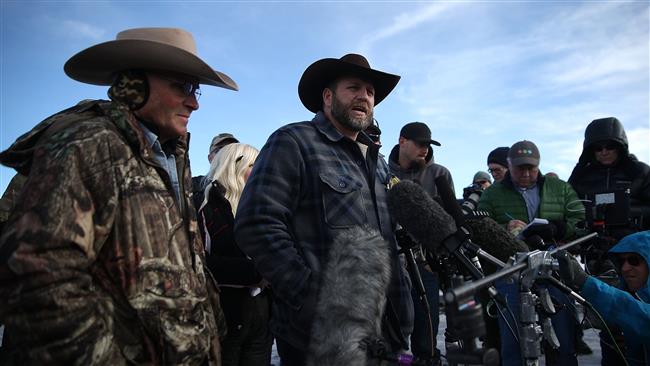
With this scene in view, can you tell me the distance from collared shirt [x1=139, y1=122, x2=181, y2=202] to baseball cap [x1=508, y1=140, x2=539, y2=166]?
4.08m

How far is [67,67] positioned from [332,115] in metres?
1.55

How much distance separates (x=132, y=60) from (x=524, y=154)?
4383 millimetres

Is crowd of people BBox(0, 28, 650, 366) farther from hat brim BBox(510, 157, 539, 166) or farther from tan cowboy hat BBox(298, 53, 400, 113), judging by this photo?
hat brim BBox(510, 157, 539, 166)

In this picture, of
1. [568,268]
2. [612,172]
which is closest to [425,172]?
[612,172]

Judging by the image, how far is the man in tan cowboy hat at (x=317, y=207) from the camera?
8.29ft

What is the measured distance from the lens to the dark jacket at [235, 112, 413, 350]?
8.36 feet

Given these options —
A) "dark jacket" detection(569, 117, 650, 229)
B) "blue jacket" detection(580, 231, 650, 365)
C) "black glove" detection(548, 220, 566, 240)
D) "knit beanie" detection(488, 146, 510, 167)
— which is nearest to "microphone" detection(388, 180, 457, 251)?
"blue jacket" detection(580, 231, 650, 365)

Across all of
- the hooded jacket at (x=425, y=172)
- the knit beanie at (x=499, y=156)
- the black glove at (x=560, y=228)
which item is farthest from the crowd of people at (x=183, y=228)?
the knit beanie at (x=499, y=156)

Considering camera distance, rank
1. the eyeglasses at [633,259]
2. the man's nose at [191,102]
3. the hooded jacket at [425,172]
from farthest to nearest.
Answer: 1. the hooded jacket at [425,172]
2. the eyeglasses at [633,259]
3. the man's nose at [191,102]

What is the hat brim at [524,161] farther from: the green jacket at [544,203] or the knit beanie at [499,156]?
the knit beanie at [499,156]

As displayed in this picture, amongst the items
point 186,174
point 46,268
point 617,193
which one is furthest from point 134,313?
point 617,193

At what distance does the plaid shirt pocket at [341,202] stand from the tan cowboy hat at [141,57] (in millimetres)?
830

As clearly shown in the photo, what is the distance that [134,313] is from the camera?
1.91 meters

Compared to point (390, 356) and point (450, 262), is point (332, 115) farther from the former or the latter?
point (390, 356)
